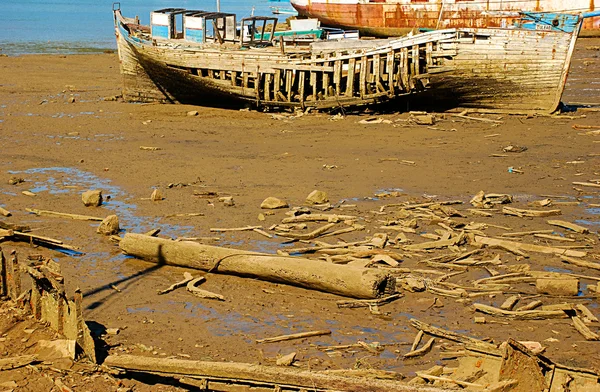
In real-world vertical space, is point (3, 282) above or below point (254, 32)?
below

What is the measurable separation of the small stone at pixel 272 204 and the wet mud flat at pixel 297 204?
0.41 ft

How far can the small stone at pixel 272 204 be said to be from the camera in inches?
476

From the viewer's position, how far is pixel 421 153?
16016 mm

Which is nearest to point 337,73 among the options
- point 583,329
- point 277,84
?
point 277,84

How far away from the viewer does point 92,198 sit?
12.4 m

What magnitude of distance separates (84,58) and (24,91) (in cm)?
1170

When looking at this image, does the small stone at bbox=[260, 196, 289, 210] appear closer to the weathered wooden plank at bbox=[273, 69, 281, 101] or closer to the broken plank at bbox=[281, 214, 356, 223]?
the broken plank at bbox=[281, 214, 356, 223]

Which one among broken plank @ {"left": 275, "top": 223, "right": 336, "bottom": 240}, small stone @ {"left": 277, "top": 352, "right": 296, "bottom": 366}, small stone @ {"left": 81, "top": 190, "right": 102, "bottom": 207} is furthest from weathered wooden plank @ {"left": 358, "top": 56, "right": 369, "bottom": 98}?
small stone @ {"left": 277, "top": 352, "right": 296, "bottom": 366}

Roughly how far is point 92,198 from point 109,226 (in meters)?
1.73

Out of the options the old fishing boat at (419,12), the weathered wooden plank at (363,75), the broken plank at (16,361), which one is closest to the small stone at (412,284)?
the broken plank at (16,361)

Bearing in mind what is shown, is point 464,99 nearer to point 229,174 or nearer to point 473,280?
point 229,174

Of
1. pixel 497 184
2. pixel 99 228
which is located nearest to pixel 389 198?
pixel 497 184

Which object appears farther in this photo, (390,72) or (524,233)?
(390,72)

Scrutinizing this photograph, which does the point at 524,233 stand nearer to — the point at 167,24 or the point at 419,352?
the point at 419,352
